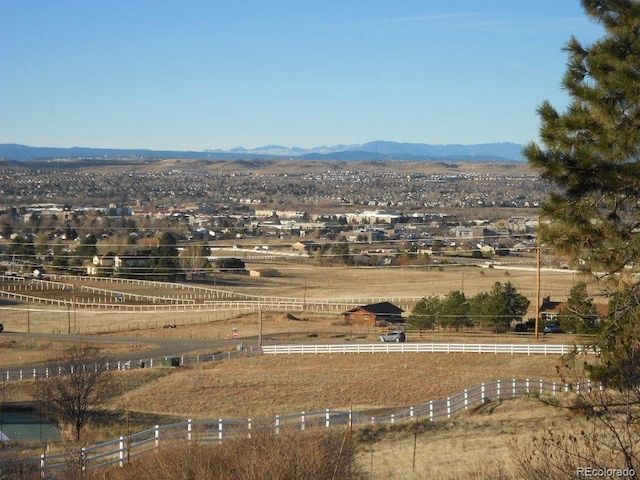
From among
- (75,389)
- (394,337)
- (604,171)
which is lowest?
(394,337)

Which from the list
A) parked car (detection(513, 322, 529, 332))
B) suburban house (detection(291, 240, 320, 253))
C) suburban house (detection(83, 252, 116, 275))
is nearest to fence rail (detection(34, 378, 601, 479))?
parked car (detection(513, 322, 529, 332))

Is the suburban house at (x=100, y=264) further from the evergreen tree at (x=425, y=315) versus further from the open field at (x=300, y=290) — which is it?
the evergreen tree at (x=425, y=315)

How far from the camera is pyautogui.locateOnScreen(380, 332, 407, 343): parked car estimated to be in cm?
3759

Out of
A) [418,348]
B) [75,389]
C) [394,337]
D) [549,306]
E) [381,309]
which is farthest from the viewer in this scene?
[381,309]

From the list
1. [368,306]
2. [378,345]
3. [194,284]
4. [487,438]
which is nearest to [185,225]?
[194,284]

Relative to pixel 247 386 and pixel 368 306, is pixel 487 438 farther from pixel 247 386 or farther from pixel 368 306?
pixel 368 306

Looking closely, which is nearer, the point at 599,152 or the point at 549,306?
the point at 599,152

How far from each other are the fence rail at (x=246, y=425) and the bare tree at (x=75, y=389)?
11.9ft

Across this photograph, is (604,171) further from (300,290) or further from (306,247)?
(306,247)

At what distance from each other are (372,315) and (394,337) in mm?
7271

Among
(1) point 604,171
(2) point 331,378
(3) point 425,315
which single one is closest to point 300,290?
(3) point 425,315

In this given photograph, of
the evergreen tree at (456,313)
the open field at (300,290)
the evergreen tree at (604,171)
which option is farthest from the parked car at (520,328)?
the evergreen tree at (604,171)

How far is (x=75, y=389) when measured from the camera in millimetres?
21797

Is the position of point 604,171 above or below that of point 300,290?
above
